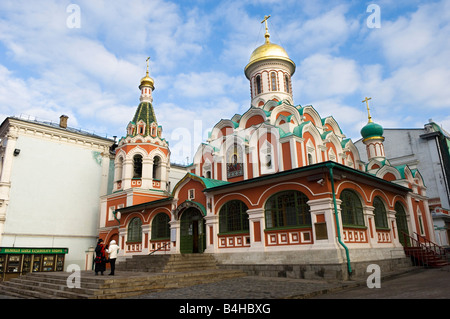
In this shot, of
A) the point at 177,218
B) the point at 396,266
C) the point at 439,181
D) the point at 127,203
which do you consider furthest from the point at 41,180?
the point at 439,181

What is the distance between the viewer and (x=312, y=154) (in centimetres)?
1722

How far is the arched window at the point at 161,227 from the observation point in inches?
673

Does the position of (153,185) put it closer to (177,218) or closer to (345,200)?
(177,218)

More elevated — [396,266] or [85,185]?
[85,185]

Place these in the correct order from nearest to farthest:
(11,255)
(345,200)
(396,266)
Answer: (345,200), (396,266), (11,255)

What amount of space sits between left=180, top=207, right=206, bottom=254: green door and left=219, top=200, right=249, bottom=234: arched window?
4.36 feet

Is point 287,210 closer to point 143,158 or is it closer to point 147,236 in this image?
point 147,236

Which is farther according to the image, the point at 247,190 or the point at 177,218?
the point at 177,218

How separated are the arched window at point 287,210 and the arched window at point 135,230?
8.61 m

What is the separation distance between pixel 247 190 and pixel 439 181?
2088cm

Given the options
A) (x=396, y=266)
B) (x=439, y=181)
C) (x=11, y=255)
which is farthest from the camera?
(x=439, y=181)

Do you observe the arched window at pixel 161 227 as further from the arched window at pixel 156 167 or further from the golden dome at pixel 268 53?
the golden dome at pixel 268 53

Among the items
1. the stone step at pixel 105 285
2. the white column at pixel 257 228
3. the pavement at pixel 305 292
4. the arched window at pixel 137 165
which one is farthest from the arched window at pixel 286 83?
the pavement at pixel 305 292

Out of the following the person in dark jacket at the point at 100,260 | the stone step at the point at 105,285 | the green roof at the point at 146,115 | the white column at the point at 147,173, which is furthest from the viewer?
the green roof at the point at 146,115
